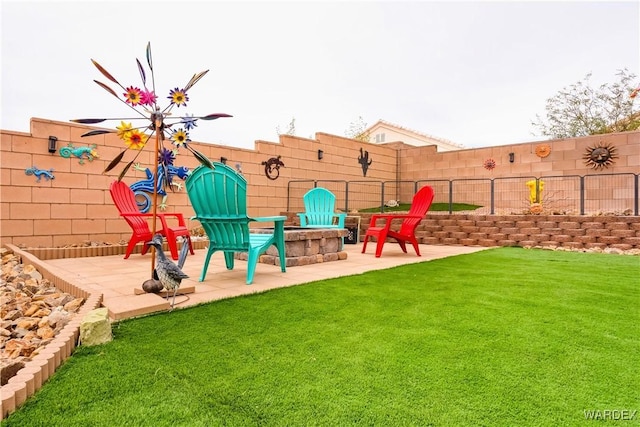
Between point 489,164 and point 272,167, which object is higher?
point 489,164

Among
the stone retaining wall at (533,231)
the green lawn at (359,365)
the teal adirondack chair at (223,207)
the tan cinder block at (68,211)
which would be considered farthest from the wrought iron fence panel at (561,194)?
the tan cinder block at (68,211)

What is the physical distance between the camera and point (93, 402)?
1.28 meters

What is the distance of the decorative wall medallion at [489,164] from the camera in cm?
1125

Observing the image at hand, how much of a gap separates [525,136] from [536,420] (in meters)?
19.2

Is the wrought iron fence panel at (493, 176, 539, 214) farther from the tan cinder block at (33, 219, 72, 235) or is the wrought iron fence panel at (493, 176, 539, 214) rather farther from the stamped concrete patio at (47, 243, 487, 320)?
the tan cinder block at (33, 219, 72, 235)

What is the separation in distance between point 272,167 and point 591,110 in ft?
47.0

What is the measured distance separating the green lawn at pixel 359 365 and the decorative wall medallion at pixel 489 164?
30.2 feet

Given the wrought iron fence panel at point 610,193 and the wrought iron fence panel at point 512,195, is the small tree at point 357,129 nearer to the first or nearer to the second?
the wrought iron fence panel at point 512,195

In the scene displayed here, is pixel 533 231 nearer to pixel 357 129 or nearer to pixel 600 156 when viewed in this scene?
pixel 600 156

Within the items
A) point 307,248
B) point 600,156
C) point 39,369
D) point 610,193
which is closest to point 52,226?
point 307,248

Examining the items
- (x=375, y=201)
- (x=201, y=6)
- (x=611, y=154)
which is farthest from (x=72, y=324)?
(x=611, y=154)

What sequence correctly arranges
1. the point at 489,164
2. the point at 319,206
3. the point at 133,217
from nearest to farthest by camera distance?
the point at 133,217 → the point at 319,206 → the point at 489,164

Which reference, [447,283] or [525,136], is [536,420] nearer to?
[447,283]

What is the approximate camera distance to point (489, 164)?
11.3 metres
